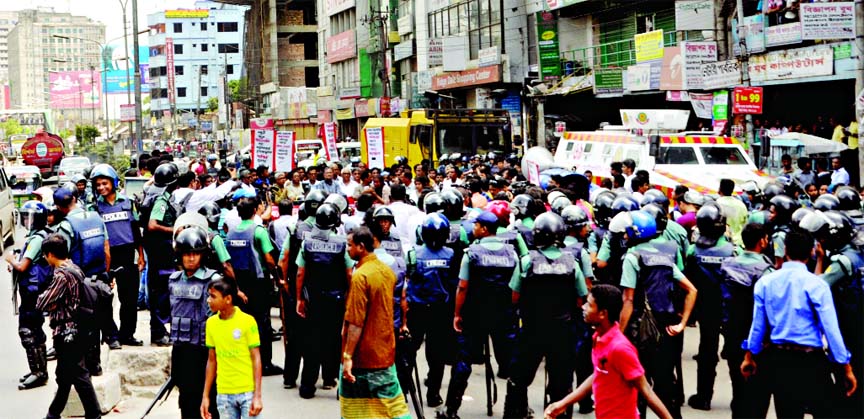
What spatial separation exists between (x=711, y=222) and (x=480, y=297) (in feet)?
6.36

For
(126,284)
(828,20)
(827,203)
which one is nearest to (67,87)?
(828,20)

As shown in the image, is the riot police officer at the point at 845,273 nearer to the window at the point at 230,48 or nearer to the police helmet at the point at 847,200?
the police helmet at the point at 847,200

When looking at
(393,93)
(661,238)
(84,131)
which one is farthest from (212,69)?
(661,238)

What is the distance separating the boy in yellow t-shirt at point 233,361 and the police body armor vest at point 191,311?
563 mm

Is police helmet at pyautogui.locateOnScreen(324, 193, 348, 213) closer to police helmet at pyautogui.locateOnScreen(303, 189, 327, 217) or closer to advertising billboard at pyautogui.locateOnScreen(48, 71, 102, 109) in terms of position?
police helmet at pyautogui.locateOnScreen(303, 189, 327, 217)

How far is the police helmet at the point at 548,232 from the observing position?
8.14 m

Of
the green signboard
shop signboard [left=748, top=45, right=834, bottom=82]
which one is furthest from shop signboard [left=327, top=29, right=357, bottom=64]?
shop signboard [left=748, top=45, right=834, bottom=82]

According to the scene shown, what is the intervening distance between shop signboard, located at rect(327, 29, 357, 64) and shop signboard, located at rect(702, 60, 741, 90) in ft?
136

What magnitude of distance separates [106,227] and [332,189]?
297 inches

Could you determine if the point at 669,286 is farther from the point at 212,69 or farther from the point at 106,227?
the point at 212,69

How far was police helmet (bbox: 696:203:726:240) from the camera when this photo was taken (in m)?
8.82

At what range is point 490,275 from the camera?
880cm

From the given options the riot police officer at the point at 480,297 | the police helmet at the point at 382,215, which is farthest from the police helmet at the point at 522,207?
the police helmet at the point at 382,215

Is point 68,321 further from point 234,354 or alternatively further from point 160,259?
point 160,259
